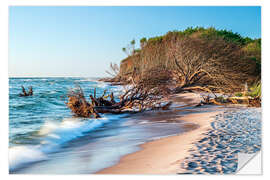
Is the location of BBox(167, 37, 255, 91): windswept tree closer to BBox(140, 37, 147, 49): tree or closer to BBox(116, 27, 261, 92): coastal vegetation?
BBox(116, 27, 261, 92): coastal vegetation

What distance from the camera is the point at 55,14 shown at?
154 inches

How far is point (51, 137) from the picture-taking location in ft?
13.6

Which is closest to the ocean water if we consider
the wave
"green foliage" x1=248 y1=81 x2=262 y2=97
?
the wave

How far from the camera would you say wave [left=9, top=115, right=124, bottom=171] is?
11.1ft

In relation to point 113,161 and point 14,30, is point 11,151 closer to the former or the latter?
point 113,161

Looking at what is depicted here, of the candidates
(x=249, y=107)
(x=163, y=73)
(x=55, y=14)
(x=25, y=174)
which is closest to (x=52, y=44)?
(x=55, y=14)

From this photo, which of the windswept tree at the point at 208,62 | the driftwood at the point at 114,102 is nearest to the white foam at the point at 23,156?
the driftwood at the point at 114,102

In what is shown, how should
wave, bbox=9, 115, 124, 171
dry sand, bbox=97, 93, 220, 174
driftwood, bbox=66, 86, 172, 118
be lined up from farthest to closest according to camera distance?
driftwood, bbox=66, 86, 172, 118, wave, bbox=9, 115, 124, 171, dry sand, bbox=97, 93, 220, 174

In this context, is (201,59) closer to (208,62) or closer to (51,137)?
(208,62)

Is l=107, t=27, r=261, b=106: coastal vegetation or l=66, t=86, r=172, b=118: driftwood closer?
l=107, t=27, r=261, b=106: coastal vegetation

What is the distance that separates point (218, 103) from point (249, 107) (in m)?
1.31

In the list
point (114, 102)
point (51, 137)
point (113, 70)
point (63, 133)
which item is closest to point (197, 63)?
point (114, 102)

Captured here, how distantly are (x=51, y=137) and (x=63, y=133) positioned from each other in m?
0.28
